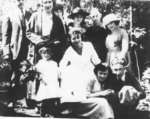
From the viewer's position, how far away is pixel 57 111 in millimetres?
2131

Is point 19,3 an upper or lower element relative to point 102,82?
upper

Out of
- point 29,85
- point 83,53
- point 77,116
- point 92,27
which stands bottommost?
point 77,116

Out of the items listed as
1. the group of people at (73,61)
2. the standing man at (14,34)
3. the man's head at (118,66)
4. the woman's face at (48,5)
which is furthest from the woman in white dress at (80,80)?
the standing man at (14,34)

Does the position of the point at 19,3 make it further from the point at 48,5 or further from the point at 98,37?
the point at 98,37

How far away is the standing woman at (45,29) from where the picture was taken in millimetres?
2158

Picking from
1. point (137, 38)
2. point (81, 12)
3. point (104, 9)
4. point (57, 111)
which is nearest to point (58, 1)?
point (81, 12)

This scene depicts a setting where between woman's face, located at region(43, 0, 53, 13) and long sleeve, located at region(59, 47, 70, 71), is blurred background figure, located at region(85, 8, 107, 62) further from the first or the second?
woman's face, located at region(43, 0, 53, 13)

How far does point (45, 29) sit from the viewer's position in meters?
2.18

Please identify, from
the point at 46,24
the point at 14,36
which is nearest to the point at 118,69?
the point at 46,24

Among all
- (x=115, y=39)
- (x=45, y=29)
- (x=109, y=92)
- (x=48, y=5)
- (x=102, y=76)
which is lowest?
(x=109, y=92)

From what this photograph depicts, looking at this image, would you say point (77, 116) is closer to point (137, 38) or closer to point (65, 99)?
point (65, 99)

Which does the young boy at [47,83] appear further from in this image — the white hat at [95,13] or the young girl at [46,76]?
the white hat at [95,13]

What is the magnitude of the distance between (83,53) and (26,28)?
1.40 feet

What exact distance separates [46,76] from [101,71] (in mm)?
375
